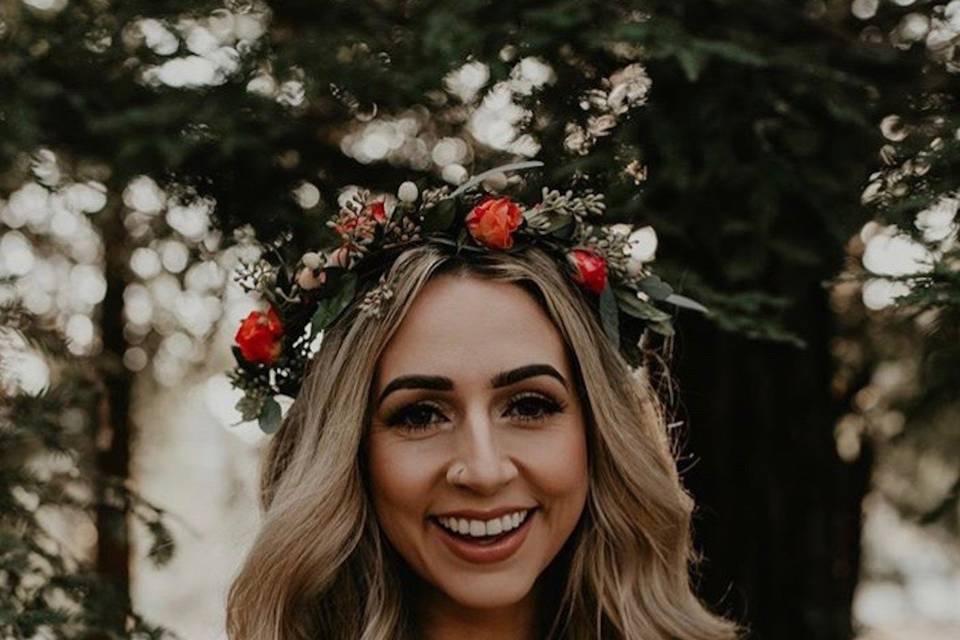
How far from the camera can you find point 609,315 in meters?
2.75

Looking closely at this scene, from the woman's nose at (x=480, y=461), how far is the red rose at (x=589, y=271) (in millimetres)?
409

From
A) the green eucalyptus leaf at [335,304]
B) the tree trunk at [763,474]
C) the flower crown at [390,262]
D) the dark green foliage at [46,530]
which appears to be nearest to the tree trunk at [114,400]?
the dark green foliage at [46,530]

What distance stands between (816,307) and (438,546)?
89.3 inches

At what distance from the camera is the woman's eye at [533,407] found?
2555mm

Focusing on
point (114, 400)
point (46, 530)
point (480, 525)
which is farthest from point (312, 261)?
point (114, 400)

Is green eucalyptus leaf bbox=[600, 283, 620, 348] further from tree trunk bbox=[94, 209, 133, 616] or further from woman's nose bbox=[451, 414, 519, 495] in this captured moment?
tree trunk bbox=[94, 209, 133, 616]

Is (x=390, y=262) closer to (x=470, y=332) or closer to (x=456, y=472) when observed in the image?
(x=470, y=332)

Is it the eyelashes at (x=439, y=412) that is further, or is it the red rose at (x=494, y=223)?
the red rose at (x=494, y=223)

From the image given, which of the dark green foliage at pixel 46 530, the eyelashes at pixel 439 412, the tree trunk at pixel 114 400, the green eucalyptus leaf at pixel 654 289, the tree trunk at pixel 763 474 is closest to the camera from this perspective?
the eyelashes at pixel 439 412

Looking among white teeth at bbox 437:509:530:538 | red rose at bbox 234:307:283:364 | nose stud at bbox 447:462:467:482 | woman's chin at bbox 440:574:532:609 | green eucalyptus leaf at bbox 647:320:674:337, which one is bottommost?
woman's chin at bbox 440:574:532:609

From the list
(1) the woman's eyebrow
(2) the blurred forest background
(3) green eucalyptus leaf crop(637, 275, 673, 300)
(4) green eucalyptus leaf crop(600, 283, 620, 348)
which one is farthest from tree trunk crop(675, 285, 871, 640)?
(1) the woman's eyebrow

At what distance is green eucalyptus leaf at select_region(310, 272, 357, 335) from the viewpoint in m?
2.68

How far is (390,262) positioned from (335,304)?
5.6 inches

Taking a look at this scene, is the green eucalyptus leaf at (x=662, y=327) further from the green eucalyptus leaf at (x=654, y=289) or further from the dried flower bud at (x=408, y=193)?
the dried flower bud at (x=408, y=193)
